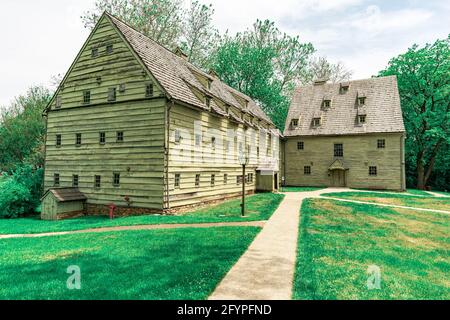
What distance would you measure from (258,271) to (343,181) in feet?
97.9

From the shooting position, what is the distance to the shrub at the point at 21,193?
20800 mm

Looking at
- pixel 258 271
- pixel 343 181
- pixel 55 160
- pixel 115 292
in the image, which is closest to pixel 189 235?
pixel 258 271

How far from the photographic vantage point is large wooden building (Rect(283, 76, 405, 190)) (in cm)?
3141

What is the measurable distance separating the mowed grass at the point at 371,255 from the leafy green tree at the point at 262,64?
30766mm

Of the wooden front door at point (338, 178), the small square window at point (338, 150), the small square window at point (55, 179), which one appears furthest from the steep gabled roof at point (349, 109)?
the small square window at point (55, 179)

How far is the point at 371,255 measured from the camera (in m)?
8.65

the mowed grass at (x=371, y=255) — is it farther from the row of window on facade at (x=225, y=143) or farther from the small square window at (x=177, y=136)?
the small square window at (x=177, y=136)

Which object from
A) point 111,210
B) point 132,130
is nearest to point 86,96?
point 132,130

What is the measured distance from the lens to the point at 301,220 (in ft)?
45.9

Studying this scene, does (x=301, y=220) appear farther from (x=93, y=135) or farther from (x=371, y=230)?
(x=93, y=135)

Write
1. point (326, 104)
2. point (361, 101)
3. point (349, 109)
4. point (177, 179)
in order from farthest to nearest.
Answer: point (326, 104)
point (349, 109)
point (361, 101)
point (177, 179)

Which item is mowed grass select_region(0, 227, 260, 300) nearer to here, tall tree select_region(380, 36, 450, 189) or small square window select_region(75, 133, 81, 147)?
small square window select_region(75, 133, 81, 147)

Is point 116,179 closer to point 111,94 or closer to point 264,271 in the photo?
point 111,94

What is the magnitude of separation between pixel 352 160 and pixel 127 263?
103 feet
